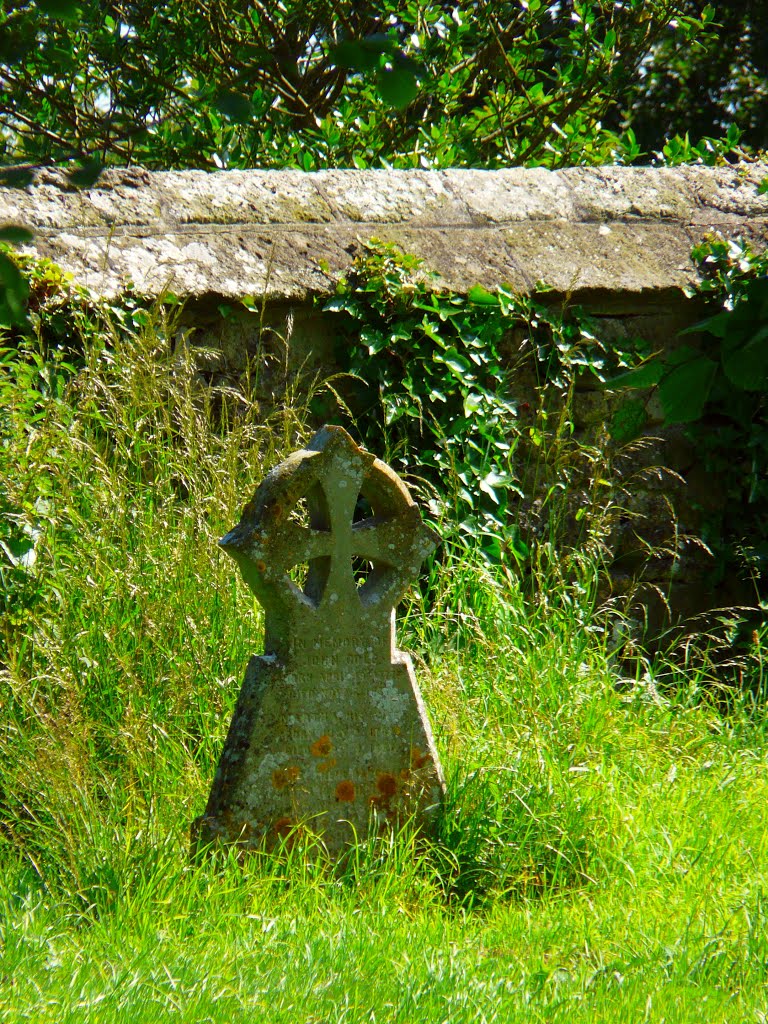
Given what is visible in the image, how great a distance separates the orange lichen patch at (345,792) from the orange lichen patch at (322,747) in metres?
0.09

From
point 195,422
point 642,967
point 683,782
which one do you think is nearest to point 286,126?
point 195,422

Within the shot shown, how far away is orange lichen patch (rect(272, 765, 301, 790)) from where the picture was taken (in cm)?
289

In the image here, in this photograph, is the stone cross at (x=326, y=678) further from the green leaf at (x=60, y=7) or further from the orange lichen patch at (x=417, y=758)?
the green leaf at (x=60, y=7)

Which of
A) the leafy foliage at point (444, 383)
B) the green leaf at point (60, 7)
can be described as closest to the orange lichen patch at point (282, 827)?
the leafy foliage at point (444, 383)

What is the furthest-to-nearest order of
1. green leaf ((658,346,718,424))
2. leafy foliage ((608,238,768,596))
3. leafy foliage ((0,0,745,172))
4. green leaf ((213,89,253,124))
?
leafy foliage ((0,0,745,172)) → leafy foliage ((608,238,768,596)) → green leaf ((658,346,718,424)) → green leaf ((213,89,253,124))

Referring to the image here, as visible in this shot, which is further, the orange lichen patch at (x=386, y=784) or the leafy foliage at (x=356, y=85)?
the leafy foliage at (x=356, y=85)

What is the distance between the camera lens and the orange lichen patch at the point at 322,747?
115 inches

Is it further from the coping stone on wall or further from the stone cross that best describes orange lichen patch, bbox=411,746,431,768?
the coping stone on wall

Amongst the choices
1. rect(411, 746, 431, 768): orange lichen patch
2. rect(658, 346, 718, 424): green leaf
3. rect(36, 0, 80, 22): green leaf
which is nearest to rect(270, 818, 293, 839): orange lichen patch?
rect(411, 746, 431, 768): orange lichen patch

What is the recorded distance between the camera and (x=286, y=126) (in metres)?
7.18

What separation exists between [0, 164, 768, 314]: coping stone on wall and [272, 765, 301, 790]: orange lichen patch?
1890 mm

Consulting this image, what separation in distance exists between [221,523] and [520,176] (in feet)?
7.99

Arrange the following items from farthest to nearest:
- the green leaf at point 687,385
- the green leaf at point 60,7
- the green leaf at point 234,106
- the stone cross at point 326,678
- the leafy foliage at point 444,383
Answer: the leafy foliage at point 444,383
the stone cross at point 326,678
the green leaf at point 687,385
the green leaf at point 234,106
the green leaf at point 60,7

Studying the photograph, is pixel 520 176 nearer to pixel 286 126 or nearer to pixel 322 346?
pixel 322 346
